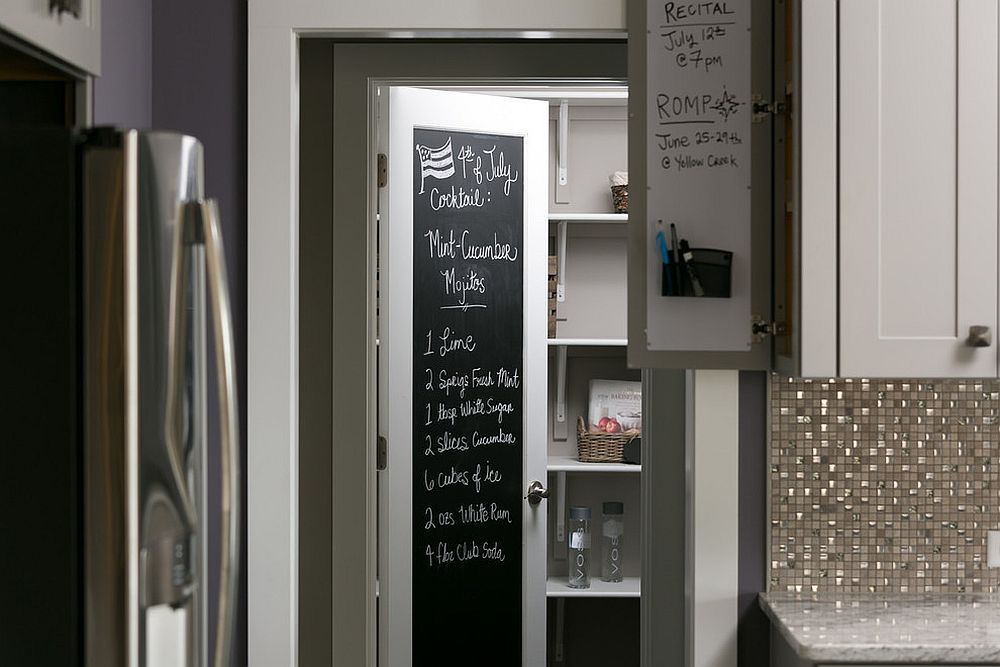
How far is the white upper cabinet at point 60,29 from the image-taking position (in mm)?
1647

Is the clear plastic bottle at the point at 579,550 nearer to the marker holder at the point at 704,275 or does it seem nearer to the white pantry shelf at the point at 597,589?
the white pantry shelf at the point at 597,589

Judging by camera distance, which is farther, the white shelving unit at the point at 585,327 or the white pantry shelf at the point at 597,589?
the white shelving unit at the point at 585,327

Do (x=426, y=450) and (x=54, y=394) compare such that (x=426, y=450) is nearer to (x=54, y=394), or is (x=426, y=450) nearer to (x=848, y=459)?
(x=848, y=459)

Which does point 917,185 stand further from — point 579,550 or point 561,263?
point 579,550

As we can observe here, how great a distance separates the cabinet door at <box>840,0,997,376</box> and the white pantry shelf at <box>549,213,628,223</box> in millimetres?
1776

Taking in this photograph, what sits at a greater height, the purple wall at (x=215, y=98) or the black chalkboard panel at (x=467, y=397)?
the purple wall at (x=215, y=98)

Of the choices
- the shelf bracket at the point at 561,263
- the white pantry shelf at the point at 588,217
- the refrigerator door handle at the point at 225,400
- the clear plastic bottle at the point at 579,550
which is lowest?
the clear plastic bottle at the point at 579,550

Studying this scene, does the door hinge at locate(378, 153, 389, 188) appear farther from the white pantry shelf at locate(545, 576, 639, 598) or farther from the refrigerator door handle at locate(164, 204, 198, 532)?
the refrigerator door handle at locate(164, 204, 198, 532)

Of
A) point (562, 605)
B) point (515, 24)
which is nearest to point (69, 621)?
point (515, 24)

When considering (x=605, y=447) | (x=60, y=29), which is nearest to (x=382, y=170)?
(x=60, y=29)

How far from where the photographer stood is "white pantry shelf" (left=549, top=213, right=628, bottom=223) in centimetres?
378

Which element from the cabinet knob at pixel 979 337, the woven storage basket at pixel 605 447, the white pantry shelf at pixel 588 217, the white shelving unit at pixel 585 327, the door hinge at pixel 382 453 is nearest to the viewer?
the cabinet knob at pixel 979 337

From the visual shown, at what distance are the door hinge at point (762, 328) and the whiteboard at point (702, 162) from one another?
12mm

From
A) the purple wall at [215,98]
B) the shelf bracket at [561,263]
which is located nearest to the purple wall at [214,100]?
the purple wall at [215,98]
